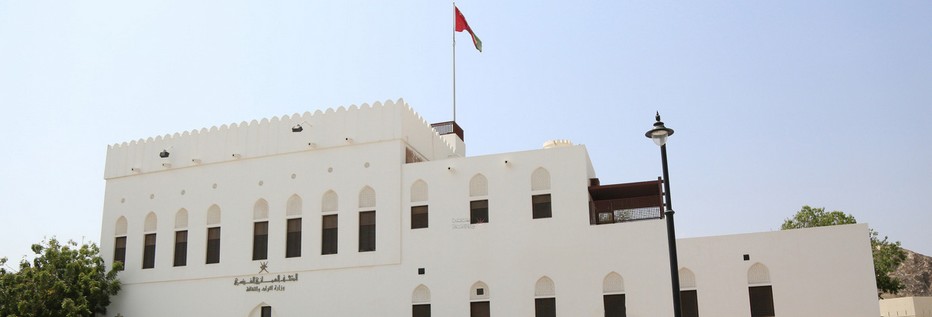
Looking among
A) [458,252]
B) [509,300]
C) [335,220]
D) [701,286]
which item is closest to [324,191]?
[335,220]

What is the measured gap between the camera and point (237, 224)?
25.0m

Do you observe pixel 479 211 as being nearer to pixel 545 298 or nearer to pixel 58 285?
pixel 545 298

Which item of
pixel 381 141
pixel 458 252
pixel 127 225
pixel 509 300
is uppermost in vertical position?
pixel 381 141

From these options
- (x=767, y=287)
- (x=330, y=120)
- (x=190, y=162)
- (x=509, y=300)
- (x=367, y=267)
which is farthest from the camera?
(x=190, y=162)

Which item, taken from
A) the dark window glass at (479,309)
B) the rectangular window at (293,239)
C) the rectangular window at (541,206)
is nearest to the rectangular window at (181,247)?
the rectangular window at (293,239)

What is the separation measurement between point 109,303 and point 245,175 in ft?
20.6

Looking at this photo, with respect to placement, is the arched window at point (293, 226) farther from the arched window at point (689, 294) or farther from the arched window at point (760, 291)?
the arched window at point (760, 291)

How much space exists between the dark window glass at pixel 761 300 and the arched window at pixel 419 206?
895 cm

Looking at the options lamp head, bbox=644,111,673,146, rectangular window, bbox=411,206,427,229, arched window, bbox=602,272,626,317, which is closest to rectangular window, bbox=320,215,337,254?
rectangular window, bbox=411,206,427,229

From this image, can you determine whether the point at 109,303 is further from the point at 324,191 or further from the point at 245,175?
the point at 324,191

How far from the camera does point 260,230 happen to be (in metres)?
24.9

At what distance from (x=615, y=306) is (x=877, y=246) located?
31.0 m

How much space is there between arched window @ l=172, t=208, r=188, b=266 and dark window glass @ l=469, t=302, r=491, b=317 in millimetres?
9978

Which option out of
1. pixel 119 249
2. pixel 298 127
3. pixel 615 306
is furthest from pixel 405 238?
pixel 119 249
